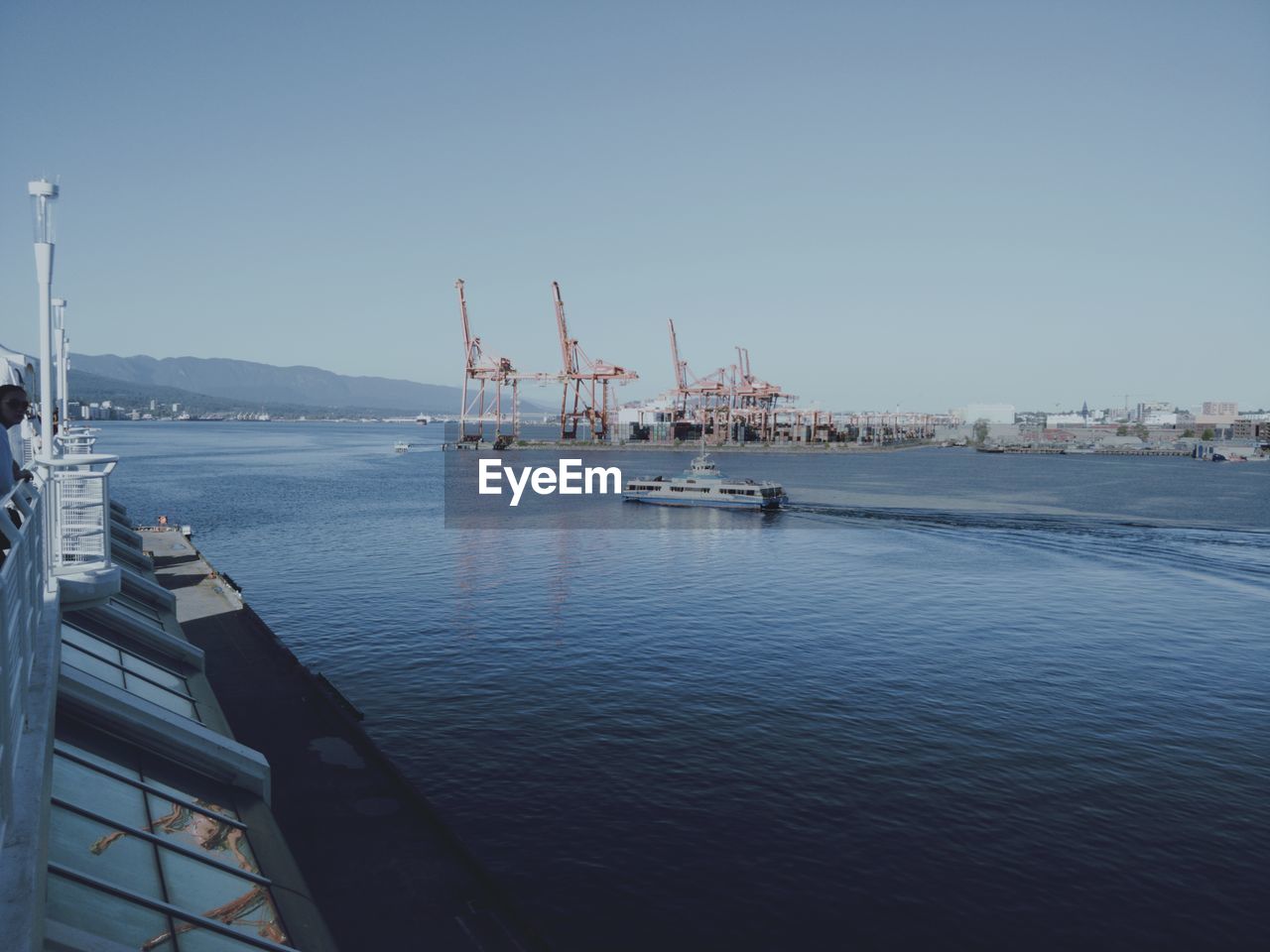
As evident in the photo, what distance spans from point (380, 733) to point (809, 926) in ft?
40.4

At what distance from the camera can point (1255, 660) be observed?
94.6 ft

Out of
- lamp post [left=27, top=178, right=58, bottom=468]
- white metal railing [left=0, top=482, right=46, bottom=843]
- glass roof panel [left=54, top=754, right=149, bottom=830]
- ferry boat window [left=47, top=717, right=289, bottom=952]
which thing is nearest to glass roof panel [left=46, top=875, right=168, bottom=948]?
ferry boat window [left=47, top=717, right=289, bottom=952]

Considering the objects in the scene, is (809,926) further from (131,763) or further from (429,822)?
Answer: (131,763)

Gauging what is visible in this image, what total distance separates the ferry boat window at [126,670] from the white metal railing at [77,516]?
1292mm

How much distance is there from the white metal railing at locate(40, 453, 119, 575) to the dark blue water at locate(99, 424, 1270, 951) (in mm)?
9167

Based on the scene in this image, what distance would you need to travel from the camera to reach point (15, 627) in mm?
5277

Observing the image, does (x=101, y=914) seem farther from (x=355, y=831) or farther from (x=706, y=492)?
(x=706, y=492)

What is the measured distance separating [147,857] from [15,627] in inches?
129

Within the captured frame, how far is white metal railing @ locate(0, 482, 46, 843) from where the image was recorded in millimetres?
4207

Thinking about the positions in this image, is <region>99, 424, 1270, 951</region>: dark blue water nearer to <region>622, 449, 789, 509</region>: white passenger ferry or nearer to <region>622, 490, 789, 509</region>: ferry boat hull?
<region>622, 490, 789, 509</region>: ferry boat hull

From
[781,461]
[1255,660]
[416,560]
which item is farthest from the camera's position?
[781,461]

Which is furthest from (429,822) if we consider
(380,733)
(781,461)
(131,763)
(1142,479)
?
(781,461)

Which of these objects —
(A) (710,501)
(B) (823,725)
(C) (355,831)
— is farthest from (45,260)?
(A) (710,501)

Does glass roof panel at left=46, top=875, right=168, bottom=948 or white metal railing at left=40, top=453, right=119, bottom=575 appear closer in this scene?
glass roof panel at left=46, top=875, right=168, bottom=948
